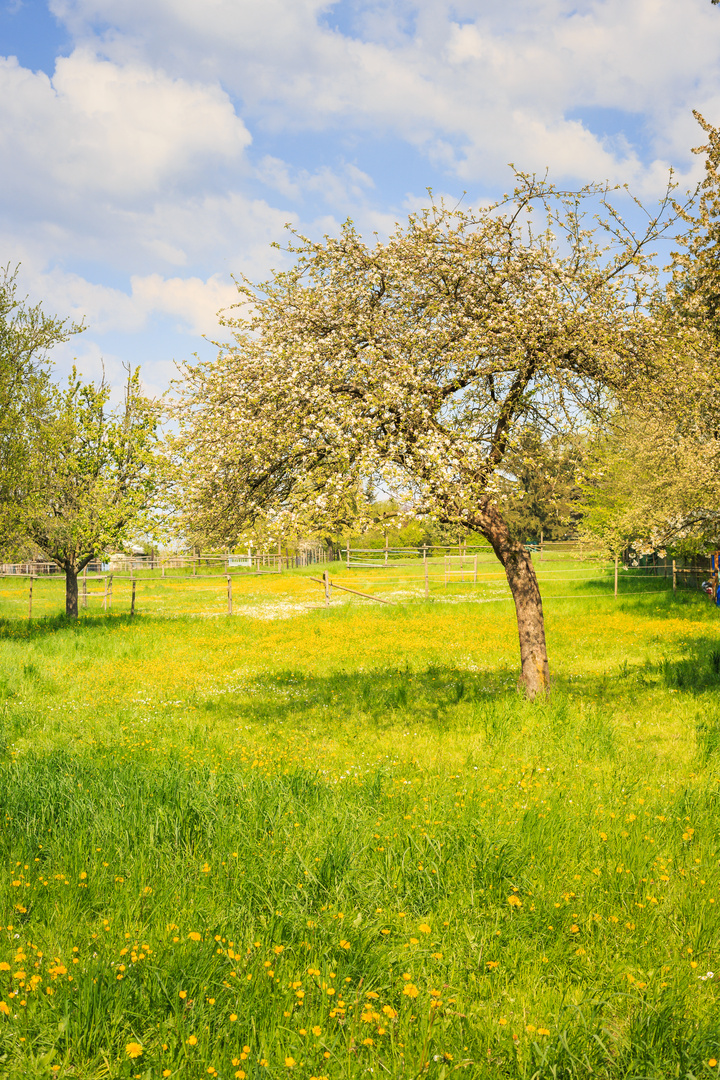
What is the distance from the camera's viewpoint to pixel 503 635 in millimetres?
21438

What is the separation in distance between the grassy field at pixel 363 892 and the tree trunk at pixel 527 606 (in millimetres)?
1177

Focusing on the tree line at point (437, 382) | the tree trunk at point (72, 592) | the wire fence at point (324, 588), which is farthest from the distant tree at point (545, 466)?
the tree trunk at point (72, 592)

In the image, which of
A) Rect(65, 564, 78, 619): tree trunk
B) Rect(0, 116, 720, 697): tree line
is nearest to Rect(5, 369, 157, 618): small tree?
Rect(65, 564, 78, 619): tree trunk

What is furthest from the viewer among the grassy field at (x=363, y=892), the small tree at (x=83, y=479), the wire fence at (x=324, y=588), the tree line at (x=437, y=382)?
the wire fence at (x=324, y=588)

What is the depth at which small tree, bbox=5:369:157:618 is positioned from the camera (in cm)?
2467

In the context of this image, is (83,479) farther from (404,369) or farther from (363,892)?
(363,892)

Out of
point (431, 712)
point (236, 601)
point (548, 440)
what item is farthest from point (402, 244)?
point (236, 601)

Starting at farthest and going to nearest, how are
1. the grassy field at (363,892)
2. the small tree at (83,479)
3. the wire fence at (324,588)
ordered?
the wire fence at (324,588) < the small tree at (83,479) < the grassy field at (363,892)

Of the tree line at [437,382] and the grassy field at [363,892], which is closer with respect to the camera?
the grassy field at [363,892]

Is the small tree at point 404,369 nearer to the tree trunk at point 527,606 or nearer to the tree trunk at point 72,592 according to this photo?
the tree trunk at point 527,606

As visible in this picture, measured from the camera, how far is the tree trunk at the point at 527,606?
12.2 metres

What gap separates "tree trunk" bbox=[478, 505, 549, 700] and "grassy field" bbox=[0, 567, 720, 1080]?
1.18 m

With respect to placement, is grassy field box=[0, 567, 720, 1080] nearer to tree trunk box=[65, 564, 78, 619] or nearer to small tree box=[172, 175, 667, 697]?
small tree box=[172, 175, 667, 697]

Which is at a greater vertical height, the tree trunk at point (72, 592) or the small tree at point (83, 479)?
the small tree at point (83, 479)
